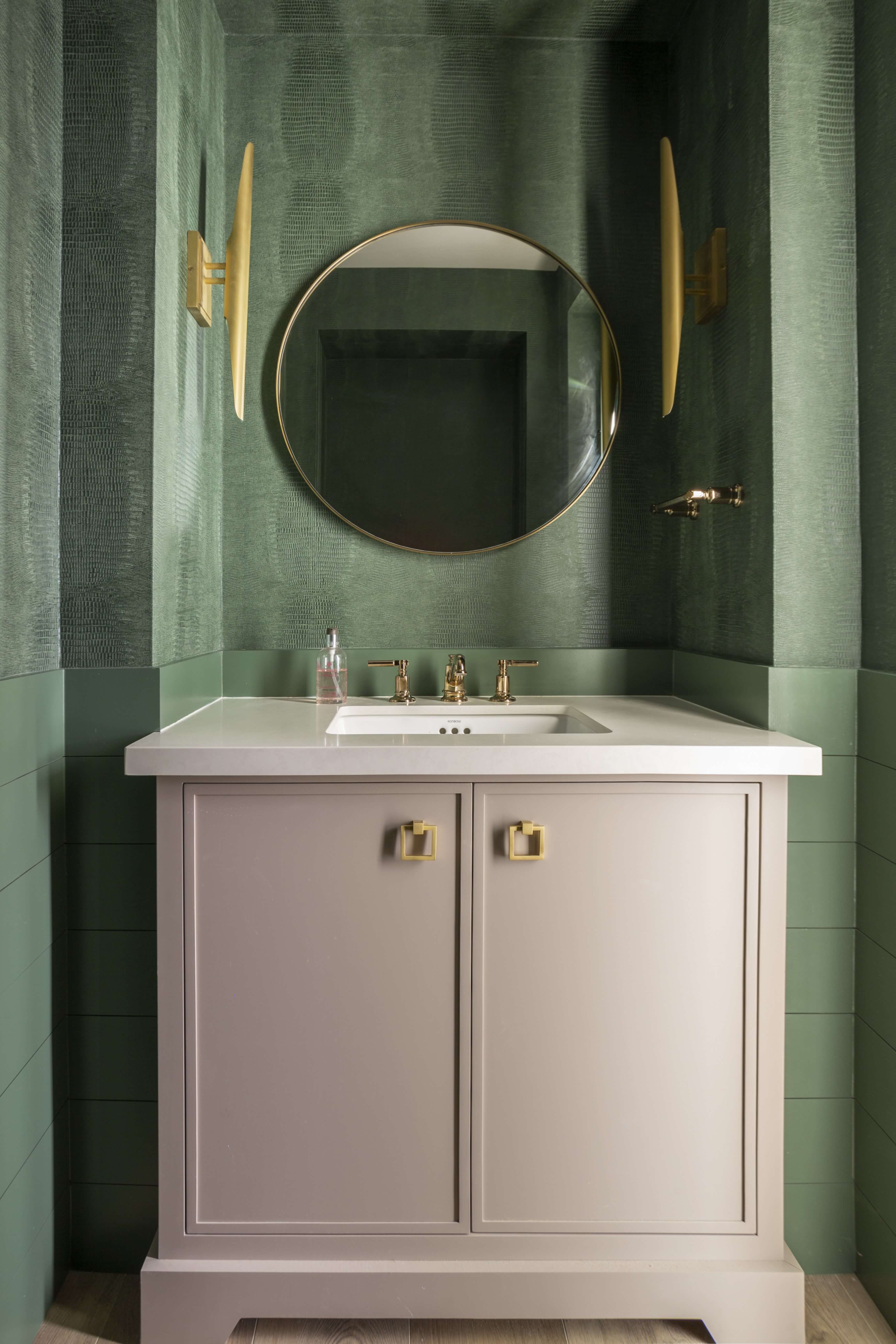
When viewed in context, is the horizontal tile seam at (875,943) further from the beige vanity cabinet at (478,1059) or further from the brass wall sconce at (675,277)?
the brass wall sconce at (675,277)

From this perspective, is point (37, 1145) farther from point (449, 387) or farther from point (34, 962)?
point (449, 387)

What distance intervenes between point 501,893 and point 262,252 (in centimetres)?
145

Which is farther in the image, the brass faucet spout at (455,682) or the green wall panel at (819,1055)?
the brass faucet spout at (455,682)

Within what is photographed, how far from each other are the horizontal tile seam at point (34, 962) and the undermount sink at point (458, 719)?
590mm

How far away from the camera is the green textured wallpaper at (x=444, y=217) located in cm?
191

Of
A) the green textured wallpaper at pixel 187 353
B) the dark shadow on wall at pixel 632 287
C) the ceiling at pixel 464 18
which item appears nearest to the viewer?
the green textured wallpaper at pixel 187 353

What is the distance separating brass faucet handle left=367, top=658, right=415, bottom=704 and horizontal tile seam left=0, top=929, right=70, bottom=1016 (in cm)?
72

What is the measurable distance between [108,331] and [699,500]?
1.08 metres

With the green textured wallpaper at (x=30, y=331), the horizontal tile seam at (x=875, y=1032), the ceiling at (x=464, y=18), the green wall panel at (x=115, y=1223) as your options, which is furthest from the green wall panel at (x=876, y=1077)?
the ceiling at (x=464, y=18)

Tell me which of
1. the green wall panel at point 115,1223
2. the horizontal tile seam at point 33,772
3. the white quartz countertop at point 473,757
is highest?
the white quartz countertop at point 473,757

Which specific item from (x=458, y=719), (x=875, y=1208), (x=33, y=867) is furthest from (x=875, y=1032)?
(x=33, y=867)

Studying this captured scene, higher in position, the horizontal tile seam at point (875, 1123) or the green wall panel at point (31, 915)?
the green wall panel at point (31, 915)

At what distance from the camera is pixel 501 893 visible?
4.44ft

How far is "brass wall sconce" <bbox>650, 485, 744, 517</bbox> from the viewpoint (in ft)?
5.29
